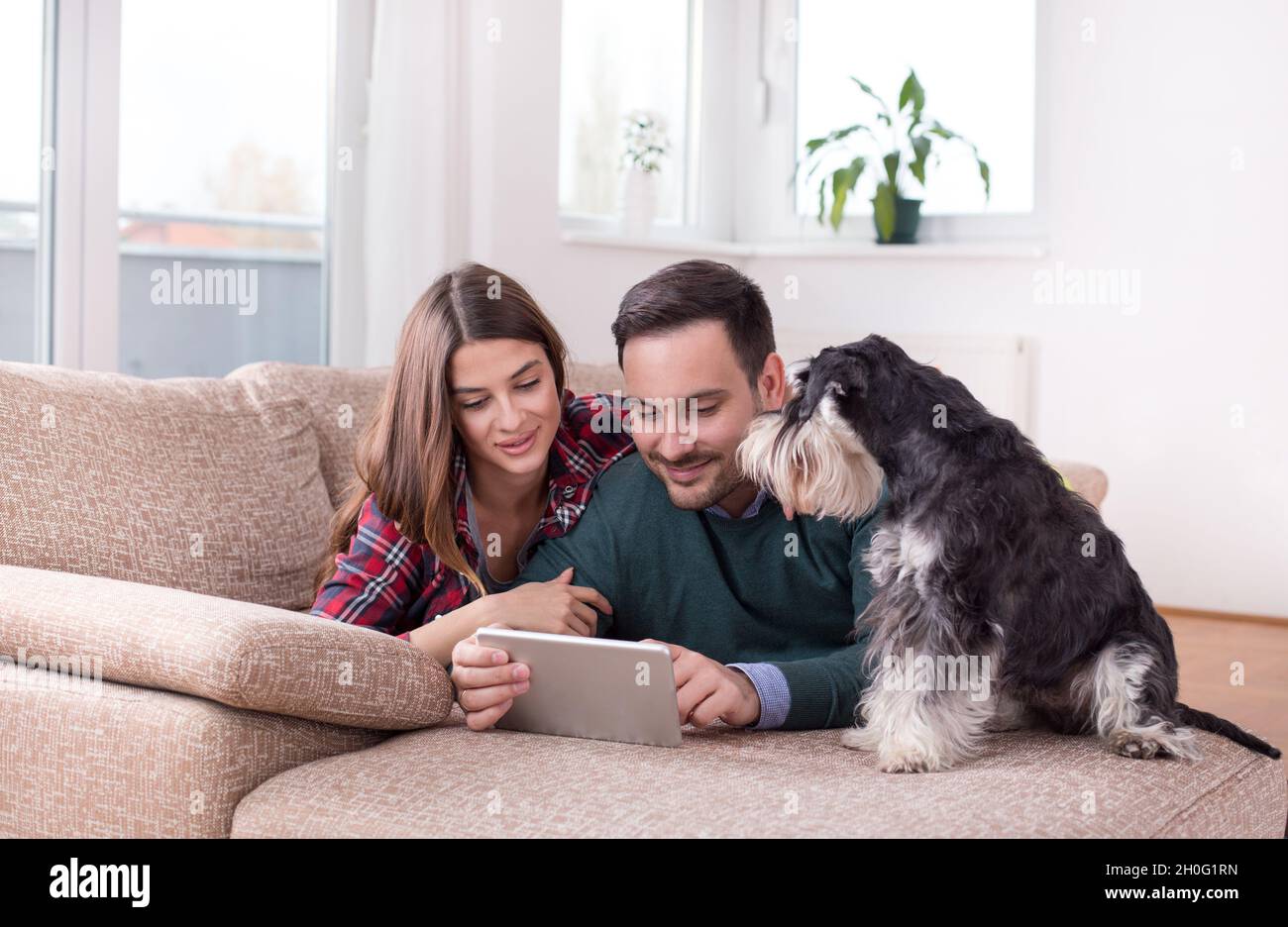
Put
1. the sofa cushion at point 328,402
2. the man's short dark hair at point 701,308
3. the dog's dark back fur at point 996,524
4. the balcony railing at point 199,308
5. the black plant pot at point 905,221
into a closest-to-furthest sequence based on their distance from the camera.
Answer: the dog's dark back fur at point 996,524, the man's short dark hair at point 701,308, the sofa cushion at point 328,402, the balcony railing at point 199,308, the black plant pot at point 905,221

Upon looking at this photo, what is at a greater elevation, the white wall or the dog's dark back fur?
the white wall

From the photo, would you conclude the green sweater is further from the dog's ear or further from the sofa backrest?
the sofa backrest

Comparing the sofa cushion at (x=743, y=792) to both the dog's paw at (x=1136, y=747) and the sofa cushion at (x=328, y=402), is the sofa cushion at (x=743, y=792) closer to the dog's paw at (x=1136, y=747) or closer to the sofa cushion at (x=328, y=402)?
the dog's paw at (x=1136, y=747)

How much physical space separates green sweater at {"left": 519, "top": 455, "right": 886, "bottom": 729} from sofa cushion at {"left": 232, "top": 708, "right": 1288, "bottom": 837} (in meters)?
0.27

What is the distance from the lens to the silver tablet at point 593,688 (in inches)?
66.8

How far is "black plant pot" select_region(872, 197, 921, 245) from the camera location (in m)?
5.46

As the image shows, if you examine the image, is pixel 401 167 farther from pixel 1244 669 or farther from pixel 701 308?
pixel 1244 669

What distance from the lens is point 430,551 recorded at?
2.13 meters

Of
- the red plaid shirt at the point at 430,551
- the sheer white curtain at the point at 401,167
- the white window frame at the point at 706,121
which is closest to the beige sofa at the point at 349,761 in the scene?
the red plaid shirt at the point at 430,551

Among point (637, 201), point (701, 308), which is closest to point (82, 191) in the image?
point (637, 201)

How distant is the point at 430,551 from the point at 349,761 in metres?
0.49

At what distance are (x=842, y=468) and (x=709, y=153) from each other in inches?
174

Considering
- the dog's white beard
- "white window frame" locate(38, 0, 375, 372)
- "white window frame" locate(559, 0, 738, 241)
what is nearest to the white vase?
"white window frame" locate(559, 0, 738, 241)

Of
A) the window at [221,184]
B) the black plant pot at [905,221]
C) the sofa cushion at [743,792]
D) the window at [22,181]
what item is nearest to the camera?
the sofa cushion at [743,792]
